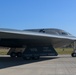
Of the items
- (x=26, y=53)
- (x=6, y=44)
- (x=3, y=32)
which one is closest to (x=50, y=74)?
(x=3, y=32)

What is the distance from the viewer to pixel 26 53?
86.0 feet

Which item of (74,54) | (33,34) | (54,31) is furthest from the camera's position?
(74,54)

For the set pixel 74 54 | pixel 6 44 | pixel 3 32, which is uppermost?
pixel 3 32

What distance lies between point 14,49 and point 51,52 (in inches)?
257

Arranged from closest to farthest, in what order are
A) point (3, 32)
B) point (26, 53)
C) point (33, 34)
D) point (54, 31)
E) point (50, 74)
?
point (50, 74) < point (3, 32) < point (33, 34) < point (26, 53) < point (54, 31)

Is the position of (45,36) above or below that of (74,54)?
above

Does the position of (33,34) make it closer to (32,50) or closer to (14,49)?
(32,50)

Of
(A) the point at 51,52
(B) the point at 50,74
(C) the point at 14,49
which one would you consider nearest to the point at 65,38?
(A) the point at 51,52

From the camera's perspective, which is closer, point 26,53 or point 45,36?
point 45,36

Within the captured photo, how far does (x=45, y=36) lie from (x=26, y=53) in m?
3.97

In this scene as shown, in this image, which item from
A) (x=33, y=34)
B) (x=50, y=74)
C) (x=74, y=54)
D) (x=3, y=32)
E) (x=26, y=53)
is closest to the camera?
(x=50, y=74)

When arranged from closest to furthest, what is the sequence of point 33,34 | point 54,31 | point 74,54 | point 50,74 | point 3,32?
point 50,74
point 3,32
point 33,34
point 54,31
point 74,54

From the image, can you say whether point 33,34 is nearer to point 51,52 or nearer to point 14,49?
point 51,52

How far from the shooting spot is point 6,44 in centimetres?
2766
